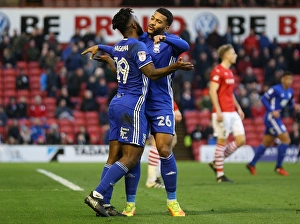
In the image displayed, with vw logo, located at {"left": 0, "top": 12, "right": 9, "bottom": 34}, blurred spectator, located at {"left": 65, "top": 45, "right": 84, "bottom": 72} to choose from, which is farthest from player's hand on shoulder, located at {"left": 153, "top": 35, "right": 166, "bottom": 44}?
vw logo, located at {"left": 0, "top": 12, "right": 9, "bottom": 34}

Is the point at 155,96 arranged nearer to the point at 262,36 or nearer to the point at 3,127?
the point at 3,127

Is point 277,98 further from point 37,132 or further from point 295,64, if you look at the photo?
point 295,64

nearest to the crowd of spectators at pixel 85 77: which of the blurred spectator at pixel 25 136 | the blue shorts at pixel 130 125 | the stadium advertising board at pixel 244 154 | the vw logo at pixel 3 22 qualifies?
the blurred spectator at pixel 25 136

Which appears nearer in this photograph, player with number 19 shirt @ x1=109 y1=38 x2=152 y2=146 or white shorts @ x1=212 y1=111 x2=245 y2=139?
player with number 19 shirt @ x1=109 y1=38 x2=152 y2=146

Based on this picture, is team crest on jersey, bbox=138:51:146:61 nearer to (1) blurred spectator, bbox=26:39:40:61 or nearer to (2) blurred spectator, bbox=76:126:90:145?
(2) blurred spectator, bbox=76:126:90:145

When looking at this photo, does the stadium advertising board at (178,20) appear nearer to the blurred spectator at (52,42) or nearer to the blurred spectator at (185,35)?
the blurred spectator at (52,42)

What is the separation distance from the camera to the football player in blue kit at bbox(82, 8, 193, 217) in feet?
30.0

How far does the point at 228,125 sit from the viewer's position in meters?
16.0

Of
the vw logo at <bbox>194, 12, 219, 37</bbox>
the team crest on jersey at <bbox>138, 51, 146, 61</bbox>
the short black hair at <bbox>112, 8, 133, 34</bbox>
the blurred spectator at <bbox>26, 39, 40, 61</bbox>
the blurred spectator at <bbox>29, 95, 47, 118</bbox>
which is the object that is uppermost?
the short black hair at <bbox>112, 8, 133, 34</bbox>

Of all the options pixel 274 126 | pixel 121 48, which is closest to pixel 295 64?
pixel 274 126

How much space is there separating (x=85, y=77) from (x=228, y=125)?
14.0 metres

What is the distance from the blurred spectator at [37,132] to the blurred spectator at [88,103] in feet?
6.63

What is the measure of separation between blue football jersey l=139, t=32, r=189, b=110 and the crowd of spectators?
17.1m

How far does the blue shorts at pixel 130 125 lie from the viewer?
363 inches
